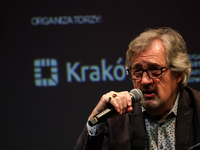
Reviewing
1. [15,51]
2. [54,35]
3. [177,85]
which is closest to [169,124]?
[177,85]

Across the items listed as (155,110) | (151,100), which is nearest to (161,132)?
(155,110)

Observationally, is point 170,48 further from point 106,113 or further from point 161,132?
point 106,113

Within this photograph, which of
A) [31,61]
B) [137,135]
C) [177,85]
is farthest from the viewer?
[31,61]

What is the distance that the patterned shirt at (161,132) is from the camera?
1.85 m

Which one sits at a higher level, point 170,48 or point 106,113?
point 170,48

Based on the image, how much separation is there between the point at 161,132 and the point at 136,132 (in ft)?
0.64

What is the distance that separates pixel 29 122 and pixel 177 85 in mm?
1752

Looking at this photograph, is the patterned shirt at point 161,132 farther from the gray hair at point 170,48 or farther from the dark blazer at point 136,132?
the gray hair at point 170,48

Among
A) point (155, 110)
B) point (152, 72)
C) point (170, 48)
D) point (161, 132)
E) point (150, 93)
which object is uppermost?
point (170, 48)

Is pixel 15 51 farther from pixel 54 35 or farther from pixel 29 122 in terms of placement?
pixel 29 122

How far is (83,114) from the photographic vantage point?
2963 millimetres

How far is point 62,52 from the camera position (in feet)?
9.61

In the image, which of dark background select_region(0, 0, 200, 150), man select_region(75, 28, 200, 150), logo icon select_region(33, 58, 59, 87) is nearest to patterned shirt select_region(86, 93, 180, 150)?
man select_region(75, 28, 200, 150)

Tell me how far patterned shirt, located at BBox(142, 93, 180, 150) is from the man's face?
7 cm
